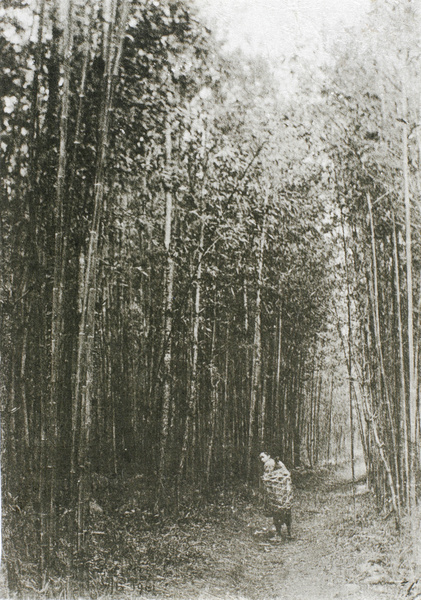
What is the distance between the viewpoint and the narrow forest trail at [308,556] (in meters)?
2.36

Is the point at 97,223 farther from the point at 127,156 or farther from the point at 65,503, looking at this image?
the point at 65,503

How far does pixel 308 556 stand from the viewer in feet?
7.97

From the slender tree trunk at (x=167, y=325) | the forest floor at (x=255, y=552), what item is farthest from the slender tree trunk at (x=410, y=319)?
the slender tree trunk at (x=167, y=325)

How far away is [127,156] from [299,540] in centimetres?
221

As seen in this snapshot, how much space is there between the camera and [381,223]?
2695 millimetres

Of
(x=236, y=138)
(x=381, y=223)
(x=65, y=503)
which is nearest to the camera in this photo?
(x=65, y=503)

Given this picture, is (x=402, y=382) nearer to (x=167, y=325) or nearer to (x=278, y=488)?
(x=278, y=488)

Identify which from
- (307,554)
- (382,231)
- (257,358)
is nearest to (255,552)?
(307,554)

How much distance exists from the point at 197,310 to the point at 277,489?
1037 mm

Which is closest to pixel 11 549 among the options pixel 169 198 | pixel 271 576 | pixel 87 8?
pixel 271 576

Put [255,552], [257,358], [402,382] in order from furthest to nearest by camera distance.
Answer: [402,382], [257,358], [255,552]

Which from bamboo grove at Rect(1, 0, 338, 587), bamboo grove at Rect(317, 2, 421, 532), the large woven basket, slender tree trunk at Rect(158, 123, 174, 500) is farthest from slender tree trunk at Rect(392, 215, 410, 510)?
slender tree trunk at Rect(158, 123, 174, 500)

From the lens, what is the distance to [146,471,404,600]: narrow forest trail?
236cm

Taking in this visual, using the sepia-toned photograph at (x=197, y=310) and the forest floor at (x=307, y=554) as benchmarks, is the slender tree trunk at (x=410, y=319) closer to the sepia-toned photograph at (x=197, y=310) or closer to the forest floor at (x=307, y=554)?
the sepia-toned photograph at (x=197, y=310)
